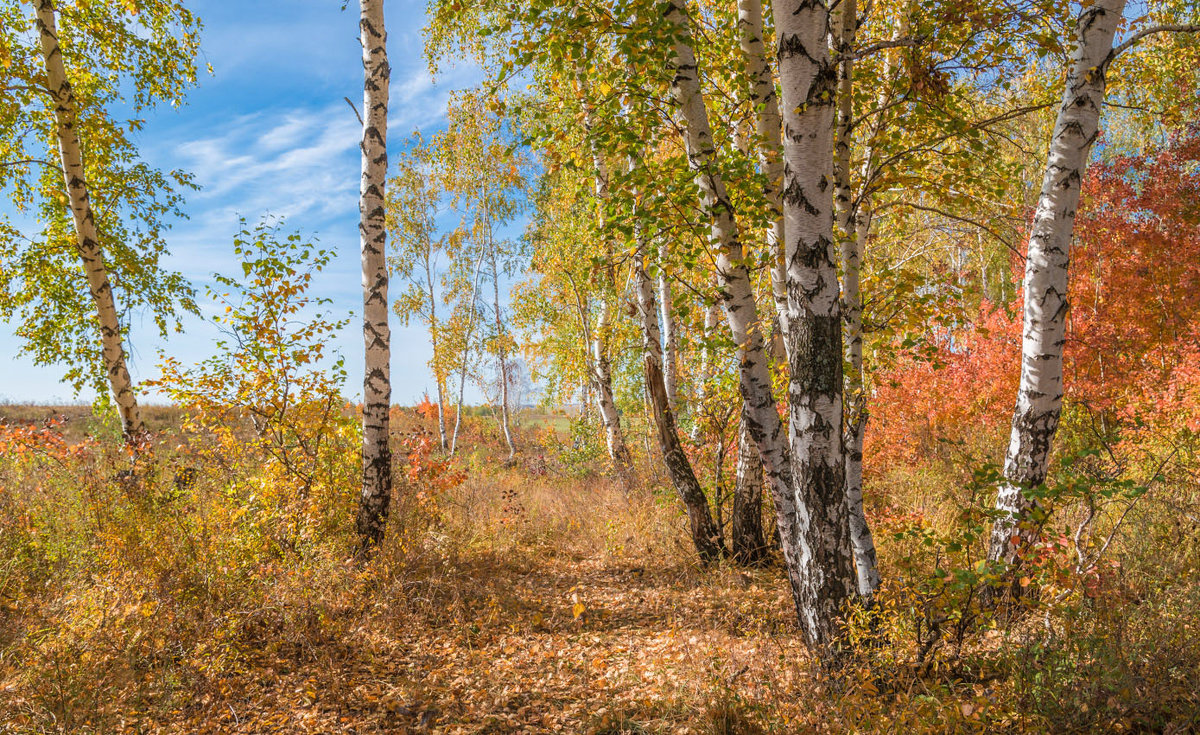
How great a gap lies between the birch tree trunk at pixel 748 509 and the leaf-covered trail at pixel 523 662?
335mm

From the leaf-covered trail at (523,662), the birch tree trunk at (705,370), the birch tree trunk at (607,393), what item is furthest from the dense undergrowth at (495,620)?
the birch tree trunk at (607,393)

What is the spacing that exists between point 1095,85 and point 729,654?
15.6 ft

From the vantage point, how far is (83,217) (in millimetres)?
7258

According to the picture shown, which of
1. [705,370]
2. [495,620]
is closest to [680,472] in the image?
[705,370]

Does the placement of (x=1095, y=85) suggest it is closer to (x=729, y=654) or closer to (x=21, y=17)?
(x=729, y=654)

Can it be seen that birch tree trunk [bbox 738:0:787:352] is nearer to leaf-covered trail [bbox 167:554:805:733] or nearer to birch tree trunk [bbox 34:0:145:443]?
leaf-covered trail [bbox 167:554:805:733]

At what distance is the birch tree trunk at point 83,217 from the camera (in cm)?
706

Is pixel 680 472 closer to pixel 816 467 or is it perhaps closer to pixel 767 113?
pixel 816 467

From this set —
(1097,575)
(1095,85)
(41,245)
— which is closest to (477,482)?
(41,245)

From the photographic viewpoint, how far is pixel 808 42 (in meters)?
3.33

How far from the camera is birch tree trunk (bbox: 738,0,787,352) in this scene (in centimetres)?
457

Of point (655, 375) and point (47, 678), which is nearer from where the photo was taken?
point (47, 678)

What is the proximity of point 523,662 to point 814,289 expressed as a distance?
11.4 feet

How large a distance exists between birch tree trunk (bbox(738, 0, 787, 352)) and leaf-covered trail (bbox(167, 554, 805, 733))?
2543 millimetres
